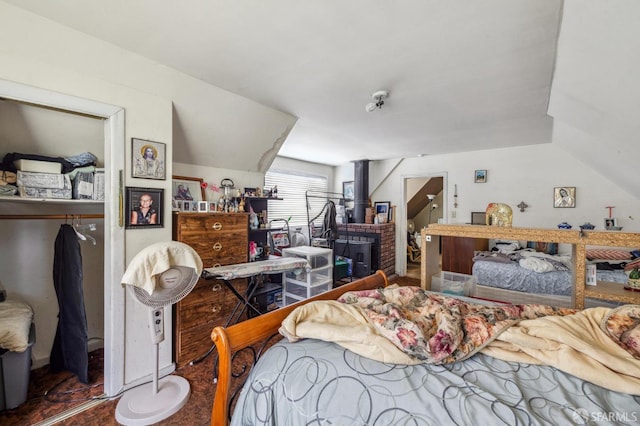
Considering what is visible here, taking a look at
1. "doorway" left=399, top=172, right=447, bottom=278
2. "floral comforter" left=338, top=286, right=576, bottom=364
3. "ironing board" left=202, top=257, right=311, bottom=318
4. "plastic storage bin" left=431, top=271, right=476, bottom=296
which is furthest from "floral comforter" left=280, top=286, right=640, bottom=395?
"doorway" left=399, top=172, right=447, bottom=278

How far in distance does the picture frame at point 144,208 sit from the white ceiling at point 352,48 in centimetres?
78

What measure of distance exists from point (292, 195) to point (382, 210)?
5.99ft

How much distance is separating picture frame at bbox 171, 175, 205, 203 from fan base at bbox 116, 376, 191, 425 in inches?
59.8

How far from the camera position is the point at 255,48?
1.65 meters

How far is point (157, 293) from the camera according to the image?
1637mm

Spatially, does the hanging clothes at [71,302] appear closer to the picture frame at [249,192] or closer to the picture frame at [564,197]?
the picture frame at [249,192]

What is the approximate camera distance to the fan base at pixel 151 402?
1.57 metres

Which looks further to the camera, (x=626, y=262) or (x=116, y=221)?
(x=626, y=262)

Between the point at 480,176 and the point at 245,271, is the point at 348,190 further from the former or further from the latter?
the point at 245,271

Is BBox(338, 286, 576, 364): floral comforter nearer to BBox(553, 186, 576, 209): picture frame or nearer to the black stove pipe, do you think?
BBox(553, 186, 576, 209): picture frame

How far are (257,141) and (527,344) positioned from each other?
2665mm

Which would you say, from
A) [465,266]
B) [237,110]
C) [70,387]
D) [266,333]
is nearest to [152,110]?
[237,110]

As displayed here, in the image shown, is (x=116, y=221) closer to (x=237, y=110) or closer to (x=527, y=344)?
(x=237, y=110)

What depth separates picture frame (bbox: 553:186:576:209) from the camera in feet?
11.9
